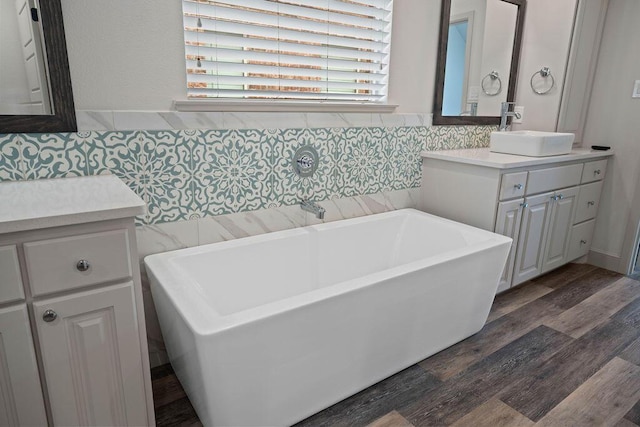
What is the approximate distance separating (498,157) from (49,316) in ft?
7.49

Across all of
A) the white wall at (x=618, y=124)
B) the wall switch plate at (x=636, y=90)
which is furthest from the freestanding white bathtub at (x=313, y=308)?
the wall switch plate at (x=636, y=90)

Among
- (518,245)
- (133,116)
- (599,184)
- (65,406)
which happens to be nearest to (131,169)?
(133,116)

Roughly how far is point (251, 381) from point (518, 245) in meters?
1.86

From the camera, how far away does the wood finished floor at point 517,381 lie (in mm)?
1610

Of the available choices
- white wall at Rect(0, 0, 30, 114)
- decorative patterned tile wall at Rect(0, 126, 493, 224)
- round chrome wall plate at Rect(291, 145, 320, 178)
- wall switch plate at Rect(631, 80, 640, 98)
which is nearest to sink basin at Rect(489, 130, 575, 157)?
decorative patterned tile wall at Rect(0, 126, 493, 224)

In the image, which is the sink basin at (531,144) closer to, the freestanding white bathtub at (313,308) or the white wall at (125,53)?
the freestanding white bathtub at (313,308)

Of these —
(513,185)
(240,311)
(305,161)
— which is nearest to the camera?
(240,311)

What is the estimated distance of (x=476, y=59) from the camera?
274 cm

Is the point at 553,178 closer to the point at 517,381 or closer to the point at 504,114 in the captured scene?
the point at 504,114

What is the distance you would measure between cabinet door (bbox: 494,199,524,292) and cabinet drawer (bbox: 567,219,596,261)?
0.74 m

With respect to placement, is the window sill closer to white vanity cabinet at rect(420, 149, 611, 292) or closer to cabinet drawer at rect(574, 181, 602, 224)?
white vanity cabinet at rect(420, 149, 611, 292)

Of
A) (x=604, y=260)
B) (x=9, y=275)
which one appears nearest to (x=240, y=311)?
(x=9, y=275)

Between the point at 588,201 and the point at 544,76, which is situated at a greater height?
the point at 544,76

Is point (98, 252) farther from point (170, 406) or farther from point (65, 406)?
point (170, 406)
